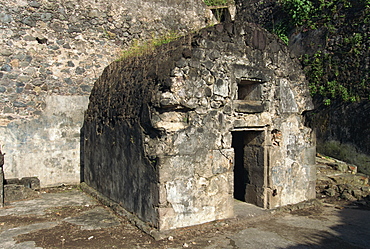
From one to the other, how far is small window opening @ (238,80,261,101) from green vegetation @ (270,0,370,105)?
3844mm

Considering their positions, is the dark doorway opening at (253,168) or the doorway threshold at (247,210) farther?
the dark doorway opening at (253,168)

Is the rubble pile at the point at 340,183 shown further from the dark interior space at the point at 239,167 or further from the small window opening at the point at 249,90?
the small window opening at the point at 249,90

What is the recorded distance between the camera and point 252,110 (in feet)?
20.0

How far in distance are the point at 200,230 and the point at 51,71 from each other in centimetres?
569

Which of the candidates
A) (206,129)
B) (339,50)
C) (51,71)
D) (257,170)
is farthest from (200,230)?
(339,50)

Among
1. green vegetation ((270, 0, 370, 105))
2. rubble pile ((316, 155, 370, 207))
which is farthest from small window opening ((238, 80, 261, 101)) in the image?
green vegetation ((270, 0, 370, 105))

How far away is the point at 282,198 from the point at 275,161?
736 mm

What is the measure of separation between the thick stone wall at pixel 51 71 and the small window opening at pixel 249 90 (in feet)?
13.9

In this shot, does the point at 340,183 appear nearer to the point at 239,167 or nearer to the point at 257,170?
the point at 239,167

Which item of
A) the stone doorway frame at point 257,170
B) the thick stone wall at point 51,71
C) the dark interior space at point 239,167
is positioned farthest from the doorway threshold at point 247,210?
the thick stone wall at point 51,71

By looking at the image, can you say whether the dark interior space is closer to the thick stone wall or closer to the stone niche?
the stone niche

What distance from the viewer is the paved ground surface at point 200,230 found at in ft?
16.2

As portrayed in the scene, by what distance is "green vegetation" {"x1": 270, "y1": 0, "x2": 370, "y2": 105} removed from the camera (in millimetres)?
8773

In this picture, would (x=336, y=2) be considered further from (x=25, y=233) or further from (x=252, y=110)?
(x=25, y=233)
